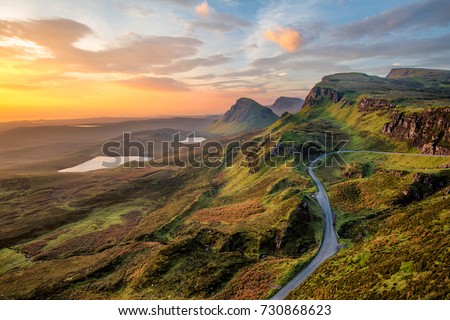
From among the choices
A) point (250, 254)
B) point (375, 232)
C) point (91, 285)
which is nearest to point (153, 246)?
point (91, 285)

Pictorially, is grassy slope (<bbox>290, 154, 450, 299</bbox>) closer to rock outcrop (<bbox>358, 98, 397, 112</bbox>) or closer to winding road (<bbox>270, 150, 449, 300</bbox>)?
winding road (<bbox>270, 150, 449, 300</bbox>)

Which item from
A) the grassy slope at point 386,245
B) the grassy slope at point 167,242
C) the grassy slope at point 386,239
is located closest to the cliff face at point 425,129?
the grassy slope at point 386,239

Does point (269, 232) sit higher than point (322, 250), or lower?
lower

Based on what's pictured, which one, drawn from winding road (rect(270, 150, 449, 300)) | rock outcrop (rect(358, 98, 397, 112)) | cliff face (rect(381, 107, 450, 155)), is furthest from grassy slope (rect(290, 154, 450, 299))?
rock outcrop (rect(358, 98, 397, 112))

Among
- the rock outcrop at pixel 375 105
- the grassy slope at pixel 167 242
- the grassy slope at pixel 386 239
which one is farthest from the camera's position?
the rock outcrop at pixel 375 105

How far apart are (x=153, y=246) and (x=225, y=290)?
1528 inches

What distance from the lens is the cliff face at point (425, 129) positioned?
98.9m

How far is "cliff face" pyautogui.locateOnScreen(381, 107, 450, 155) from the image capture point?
98.9 m

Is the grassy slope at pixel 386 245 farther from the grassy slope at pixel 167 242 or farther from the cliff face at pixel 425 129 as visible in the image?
the cliff face at pixel 425 129

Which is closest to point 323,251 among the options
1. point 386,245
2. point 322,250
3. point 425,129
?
point 322,250

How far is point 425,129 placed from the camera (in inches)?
4437

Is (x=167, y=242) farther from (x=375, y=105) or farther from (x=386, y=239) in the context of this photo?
(x=375, y=105)

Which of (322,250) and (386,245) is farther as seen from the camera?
(322,250)

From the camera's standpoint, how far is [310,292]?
42.2m
